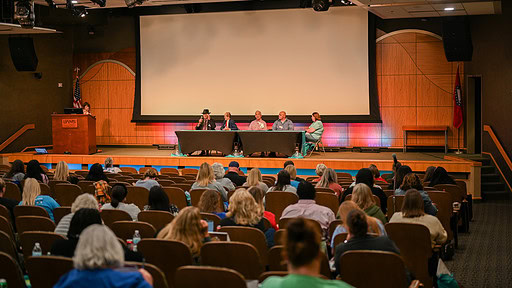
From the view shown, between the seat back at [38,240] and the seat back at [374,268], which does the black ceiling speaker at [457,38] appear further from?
the seat back at [38,240]

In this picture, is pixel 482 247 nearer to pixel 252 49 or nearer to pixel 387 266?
pixel 387 266

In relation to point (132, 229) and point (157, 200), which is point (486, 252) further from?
point (132, 229)

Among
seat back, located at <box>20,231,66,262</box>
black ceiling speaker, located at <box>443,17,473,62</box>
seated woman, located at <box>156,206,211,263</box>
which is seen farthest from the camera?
black ceiling speaker, located at <box>443,17,473,62</box>

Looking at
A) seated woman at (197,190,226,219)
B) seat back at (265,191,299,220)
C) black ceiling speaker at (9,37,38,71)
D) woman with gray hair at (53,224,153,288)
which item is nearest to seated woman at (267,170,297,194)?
seat back at (265,191,299,220)

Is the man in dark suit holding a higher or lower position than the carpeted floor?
higher

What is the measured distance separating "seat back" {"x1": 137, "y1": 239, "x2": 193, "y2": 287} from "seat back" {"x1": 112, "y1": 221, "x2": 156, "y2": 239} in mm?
614

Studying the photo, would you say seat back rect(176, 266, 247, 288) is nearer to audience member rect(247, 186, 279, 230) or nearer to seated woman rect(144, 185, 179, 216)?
audience member rect(247, 186, 279, 230)

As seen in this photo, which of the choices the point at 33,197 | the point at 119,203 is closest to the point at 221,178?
the point at 119,203

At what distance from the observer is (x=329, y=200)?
6734 mm

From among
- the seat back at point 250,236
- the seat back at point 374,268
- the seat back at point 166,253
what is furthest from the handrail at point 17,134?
the seat back at point 374,268

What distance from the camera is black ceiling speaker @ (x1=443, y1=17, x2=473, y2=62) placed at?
42.6 feet

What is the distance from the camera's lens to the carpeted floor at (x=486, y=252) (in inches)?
245

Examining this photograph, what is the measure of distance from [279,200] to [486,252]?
112 inches

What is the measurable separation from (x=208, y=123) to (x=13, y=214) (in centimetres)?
849
